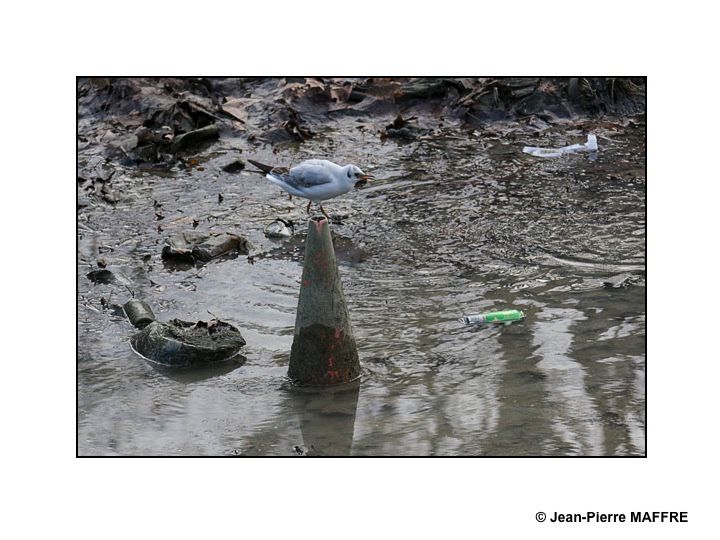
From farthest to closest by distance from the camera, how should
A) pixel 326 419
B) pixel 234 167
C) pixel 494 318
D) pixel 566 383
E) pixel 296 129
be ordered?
pixel 296 129, pixel 234 167, pixel 494 318, pixel 566 383, pixel 326 419

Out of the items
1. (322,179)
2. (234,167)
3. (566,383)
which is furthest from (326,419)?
(234,167)

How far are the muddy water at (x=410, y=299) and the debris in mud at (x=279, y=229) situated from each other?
12 centimetres

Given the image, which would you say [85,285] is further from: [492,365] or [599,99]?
[599,99]

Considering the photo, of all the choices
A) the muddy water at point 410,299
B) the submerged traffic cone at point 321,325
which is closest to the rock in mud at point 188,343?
the muddy water at point 410,299

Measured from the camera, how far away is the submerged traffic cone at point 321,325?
7551 mm

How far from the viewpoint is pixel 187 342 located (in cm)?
842

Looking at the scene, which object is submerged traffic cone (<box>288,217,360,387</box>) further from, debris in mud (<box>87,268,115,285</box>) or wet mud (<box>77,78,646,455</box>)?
debris in mud (<box>87,268,115,285</box>)

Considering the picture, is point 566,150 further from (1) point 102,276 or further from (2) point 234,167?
(1) point 102,276

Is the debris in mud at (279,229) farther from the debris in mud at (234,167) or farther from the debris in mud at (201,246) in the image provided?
the debris in mud at (234,167)

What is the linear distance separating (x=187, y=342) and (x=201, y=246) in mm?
2794

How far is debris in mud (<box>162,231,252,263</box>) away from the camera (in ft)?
35.7

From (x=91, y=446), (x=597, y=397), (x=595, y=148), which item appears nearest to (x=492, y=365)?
(x=597, y=397)

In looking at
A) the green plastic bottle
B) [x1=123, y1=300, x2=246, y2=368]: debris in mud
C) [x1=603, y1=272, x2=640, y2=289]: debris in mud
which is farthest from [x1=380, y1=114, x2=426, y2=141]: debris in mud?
[x1=123, y1=300, x2=246, y2=368]: debris in mud

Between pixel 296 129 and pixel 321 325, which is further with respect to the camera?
pixel 296 129
